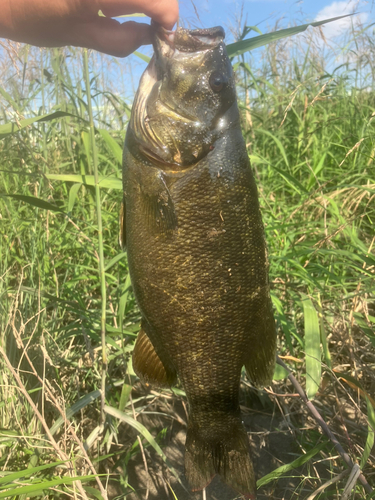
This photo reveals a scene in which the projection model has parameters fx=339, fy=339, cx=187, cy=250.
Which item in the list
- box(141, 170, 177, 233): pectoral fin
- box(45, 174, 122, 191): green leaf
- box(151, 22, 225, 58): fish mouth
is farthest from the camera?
box(45, 174, 122, 191): green leaf

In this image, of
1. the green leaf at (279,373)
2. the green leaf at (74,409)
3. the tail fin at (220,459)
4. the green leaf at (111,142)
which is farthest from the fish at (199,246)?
the green leaf at (111,142)

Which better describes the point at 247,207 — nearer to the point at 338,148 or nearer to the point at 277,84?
the point at 338,148

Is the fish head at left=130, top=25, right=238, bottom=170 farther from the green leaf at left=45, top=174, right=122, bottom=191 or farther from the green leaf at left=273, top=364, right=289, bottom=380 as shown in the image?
the green leaf at left=273, top=364, right=289, bottom=380

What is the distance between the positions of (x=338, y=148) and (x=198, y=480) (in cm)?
318

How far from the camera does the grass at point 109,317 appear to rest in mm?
1542

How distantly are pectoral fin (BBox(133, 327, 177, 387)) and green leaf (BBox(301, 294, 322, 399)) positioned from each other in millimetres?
623

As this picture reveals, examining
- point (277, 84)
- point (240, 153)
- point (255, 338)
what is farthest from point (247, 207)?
point (277, 84)

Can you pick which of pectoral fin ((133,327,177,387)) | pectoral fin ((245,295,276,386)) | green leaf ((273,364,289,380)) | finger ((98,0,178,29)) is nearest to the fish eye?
finger ((98,0,178,29))

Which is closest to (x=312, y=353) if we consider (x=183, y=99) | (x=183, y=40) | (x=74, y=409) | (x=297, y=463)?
(x=297, y=463)

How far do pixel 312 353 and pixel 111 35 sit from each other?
195 centimetres

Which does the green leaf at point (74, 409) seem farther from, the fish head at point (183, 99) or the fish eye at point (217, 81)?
the fish eye at point (217, 81)

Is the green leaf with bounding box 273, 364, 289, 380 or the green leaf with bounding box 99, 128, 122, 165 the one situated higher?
the green leaf with bounding box 99, 128, 122, 165

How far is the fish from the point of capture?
1371 mm

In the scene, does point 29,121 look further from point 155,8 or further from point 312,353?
point 312,353
